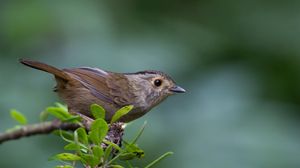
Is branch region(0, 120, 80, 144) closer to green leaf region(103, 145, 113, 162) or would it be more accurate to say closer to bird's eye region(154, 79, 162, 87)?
green leaf region(103, 145, 113, 162)

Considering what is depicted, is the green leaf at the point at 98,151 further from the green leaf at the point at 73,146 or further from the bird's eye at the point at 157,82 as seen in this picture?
the bird's eye at the point at 157,82

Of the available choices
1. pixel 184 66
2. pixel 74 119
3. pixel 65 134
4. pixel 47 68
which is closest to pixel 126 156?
pixel 65 134

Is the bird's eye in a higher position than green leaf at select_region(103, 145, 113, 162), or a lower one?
higher

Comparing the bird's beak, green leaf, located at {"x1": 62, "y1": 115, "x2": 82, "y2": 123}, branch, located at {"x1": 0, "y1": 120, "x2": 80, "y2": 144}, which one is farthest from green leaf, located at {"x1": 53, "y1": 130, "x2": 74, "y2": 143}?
the bird's beak

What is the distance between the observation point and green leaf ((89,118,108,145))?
225 cm

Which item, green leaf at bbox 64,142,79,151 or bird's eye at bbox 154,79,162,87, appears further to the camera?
bird's eye at bbox 154,79,162,87

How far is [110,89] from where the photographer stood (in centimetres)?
474

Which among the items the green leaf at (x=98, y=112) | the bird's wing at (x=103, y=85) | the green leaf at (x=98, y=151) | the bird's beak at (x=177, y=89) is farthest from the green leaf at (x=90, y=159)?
the bird's beak at (x=177, y=89)

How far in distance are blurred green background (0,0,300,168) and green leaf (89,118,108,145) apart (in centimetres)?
253

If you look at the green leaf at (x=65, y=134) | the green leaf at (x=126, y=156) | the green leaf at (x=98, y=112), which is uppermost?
the green leaf at (x=98, y=112)

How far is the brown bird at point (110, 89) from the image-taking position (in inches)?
168

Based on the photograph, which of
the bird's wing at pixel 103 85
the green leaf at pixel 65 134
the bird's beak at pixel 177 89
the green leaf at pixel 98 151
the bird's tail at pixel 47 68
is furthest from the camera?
the bird's beak at pixel 177 89

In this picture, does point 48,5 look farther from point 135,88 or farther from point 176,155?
point 176,155

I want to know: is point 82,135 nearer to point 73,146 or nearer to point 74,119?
point 73,146
